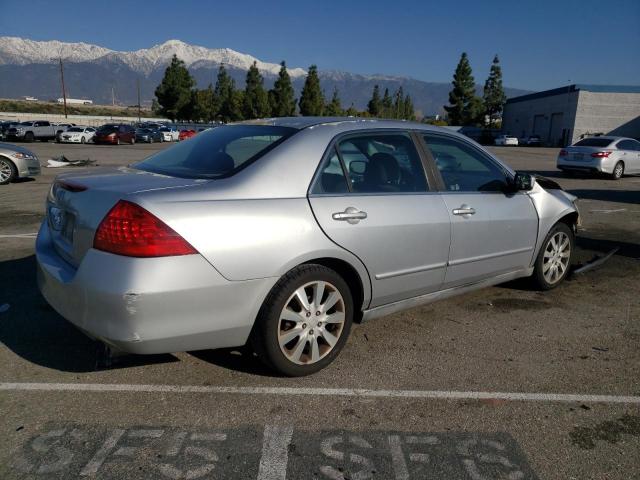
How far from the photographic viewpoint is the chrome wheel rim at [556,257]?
491 cm

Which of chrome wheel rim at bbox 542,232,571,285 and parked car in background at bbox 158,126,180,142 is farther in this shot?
parked car in background at bbox 158,126,180,142

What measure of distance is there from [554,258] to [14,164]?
12.6 m

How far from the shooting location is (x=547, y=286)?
16.5 feet

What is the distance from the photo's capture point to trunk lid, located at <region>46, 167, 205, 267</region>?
2.78m

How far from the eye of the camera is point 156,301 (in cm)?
262

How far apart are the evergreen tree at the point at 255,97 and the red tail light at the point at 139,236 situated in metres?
68.7

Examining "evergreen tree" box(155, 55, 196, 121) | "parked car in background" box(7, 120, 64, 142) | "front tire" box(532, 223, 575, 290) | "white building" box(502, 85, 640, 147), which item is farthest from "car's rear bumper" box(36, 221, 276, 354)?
"evergreen tree" box(155, 55, 196, 121)

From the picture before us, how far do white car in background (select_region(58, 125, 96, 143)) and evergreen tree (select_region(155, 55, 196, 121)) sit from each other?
2967cm

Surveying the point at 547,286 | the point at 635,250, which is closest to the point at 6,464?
the point at 547,286

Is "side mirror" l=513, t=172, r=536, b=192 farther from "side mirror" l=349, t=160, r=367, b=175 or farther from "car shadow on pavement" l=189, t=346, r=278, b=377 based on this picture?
"car shadow on pavement" l=189, t=346, r=278, b=377

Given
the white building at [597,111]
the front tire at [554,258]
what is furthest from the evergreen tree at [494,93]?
the front tire at [554,258]

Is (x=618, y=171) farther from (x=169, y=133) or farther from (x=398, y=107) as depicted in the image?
(x=398, y=107)

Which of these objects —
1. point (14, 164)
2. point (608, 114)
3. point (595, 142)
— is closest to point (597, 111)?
point (608, 114)

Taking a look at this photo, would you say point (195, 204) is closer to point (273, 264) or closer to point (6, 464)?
point (273, 264)
